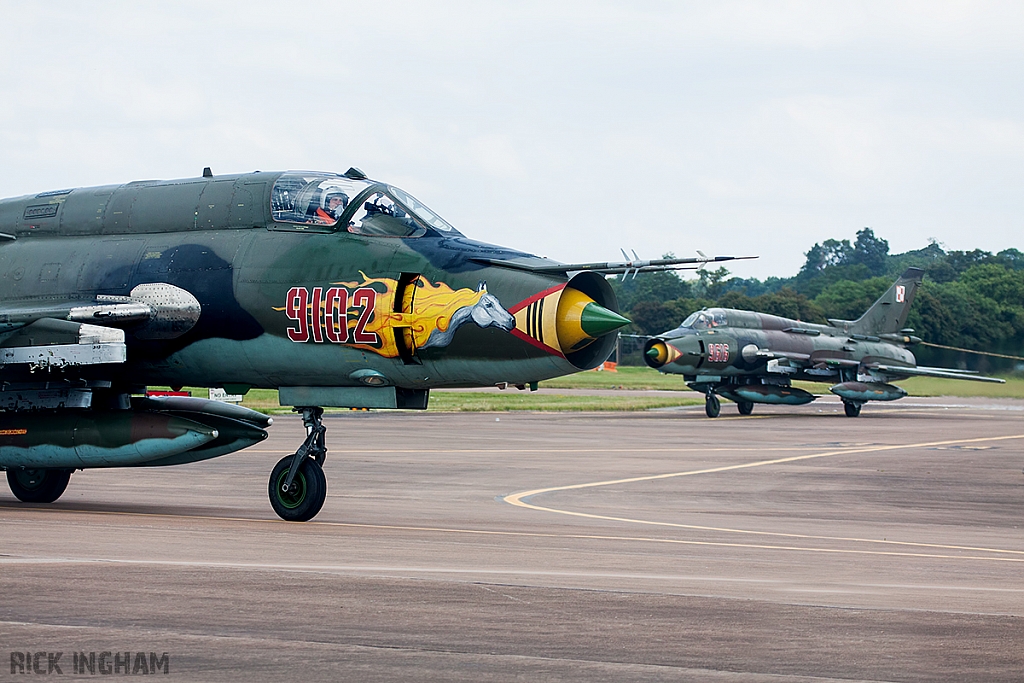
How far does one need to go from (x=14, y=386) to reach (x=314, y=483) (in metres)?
3.67

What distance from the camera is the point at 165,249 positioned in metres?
13.3

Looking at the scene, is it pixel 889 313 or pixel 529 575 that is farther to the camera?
pixel 889 313

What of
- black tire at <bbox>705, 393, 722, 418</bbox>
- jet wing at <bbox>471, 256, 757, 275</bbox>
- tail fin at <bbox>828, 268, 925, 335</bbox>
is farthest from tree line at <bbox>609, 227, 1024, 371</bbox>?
tail fin at <bbox>828, 268, 925, 335</bbox>

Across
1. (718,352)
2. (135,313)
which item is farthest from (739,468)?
(718,352)

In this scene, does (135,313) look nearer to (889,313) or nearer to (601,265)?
(601,265)

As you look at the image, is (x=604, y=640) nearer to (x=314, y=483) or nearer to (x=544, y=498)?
(x=314, y=483)

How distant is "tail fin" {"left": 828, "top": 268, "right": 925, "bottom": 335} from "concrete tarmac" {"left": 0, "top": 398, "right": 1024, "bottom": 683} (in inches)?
1086

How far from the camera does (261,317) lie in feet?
41.4

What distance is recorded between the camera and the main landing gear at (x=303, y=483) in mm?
12430

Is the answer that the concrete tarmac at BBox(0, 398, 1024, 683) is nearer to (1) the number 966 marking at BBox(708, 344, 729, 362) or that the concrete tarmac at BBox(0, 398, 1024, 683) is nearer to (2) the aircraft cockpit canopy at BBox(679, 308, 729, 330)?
(1) the number 966 marking at BBox(708, 344, 729, 362)

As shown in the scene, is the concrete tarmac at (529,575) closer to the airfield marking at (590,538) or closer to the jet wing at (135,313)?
the airfield marking at (590,538)

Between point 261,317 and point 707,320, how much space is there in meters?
30.9

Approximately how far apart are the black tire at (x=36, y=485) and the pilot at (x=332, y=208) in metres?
4.58

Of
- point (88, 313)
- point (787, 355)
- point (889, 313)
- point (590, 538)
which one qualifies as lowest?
point (590, 538)
